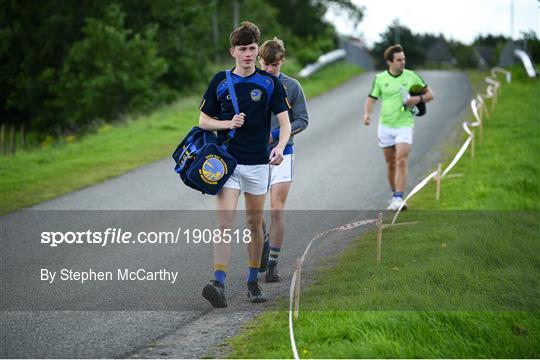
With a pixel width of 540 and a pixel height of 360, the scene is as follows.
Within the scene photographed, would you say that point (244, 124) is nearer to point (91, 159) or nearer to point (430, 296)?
point (430, 296)

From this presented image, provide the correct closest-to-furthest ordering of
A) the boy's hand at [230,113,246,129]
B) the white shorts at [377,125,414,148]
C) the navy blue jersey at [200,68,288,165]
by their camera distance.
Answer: the boy's hand at [230,113,246,129], the navy blue jersey at [200,68,288,165], the white shorts at [377,125,414,148]

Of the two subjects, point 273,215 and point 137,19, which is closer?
point 273,215

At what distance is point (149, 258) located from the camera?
927 cm

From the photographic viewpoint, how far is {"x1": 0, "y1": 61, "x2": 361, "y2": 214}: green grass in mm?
14227

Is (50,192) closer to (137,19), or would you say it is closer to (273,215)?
(273,215)

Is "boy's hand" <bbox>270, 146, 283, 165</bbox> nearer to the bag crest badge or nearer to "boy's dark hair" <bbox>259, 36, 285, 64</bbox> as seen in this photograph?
the bag crest badge

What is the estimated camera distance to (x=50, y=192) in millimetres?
13953

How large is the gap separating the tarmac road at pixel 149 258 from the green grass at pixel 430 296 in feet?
1.41

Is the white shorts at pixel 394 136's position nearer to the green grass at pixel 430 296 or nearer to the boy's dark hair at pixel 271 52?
the green grass at pixel 430 296

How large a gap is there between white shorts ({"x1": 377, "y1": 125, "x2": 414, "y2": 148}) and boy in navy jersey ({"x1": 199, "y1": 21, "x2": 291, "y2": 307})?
481 centimetres

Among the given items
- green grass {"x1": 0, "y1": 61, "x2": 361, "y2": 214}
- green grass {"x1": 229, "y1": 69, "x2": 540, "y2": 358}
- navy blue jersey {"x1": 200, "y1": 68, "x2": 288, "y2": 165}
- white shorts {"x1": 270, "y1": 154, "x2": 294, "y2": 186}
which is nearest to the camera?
green grass {"x1": 229, "y1": 69, "x2": 540, "y2": 358}

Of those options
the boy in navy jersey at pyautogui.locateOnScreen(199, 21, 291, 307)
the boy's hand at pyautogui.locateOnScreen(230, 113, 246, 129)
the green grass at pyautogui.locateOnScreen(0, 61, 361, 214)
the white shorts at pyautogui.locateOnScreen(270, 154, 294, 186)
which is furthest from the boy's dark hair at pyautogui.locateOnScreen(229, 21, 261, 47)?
the green grass at pyautogui.locateOnScreen(0, 61, 361, 214)

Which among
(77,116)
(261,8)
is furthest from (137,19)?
(261,8)

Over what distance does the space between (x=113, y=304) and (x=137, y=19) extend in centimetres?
3045
